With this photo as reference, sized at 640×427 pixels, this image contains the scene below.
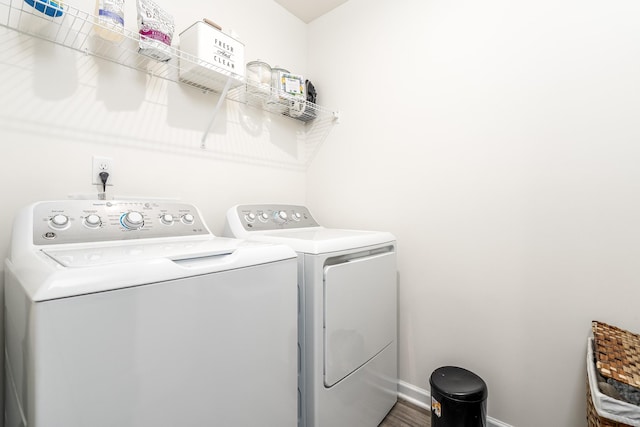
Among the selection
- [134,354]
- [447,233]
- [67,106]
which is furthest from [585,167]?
[67,106]

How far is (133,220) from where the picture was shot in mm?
1132

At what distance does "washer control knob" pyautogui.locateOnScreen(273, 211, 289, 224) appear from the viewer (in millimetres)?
1726

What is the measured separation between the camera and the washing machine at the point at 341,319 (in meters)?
1.16

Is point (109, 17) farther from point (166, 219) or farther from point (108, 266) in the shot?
point (108, 266)

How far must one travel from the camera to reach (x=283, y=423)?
1.02 meters

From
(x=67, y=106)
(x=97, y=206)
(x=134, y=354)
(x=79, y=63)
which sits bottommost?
(x=134, y=354)

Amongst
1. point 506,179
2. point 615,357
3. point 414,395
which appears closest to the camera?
point 615,357

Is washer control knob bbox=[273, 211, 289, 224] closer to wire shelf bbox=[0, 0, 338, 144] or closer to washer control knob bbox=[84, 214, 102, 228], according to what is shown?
wire shelf bbox=[0, 0, 338, 144]

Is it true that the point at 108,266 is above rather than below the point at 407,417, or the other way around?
above

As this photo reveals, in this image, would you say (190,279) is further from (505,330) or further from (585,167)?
(585,167)

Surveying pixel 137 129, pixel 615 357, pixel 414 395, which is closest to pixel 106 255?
pixel 137 129

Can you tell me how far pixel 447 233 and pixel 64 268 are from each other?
1589mm

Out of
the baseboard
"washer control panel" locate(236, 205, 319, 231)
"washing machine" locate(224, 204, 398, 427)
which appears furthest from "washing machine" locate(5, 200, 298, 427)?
the baseboard

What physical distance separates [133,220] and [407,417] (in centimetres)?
169
